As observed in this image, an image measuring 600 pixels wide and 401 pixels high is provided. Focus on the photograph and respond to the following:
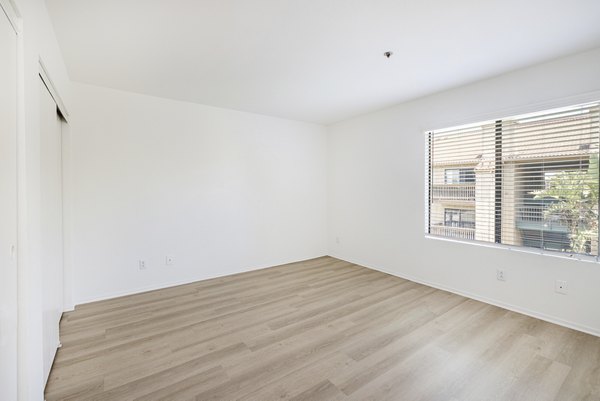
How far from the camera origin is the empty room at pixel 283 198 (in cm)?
178

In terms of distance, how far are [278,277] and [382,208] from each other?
1948 mm

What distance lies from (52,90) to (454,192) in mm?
4255

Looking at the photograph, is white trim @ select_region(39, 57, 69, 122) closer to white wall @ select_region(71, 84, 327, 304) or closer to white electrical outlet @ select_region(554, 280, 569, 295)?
white wall @ select_region(71, 84, 327, 304)

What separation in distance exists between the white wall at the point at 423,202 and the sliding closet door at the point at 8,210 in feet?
12.7

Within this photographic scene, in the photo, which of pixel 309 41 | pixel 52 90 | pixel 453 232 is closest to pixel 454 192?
pixel 453 232

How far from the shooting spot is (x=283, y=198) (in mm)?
4754

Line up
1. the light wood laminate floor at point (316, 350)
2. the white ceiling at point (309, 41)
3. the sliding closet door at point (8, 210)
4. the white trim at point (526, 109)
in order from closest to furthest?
the sliding closet door at point (8, 210), the light wood laminate floor at point (316, 350), the white ceiling at point (309, 41), the white trim at point (526, 109)

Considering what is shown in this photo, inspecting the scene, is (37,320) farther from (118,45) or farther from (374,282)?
(374,282)

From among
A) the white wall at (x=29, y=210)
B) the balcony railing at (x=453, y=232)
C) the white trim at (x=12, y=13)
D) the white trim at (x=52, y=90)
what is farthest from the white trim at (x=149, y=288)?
the white trim at (x=12, y=13)

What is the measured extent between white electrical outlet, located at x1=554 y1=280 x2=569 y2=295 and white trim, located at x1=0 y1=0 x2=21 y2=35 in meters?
4.38

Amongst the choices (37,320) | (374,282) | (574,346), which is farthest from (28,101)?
A: (574,346)

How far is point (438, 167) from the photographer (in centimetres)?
361

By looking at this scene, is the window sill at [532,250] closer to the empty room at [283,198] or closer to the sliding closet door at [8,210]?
the empty room at [283,198]

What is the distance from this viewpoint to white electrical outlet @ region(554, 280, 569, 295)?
253 cm
